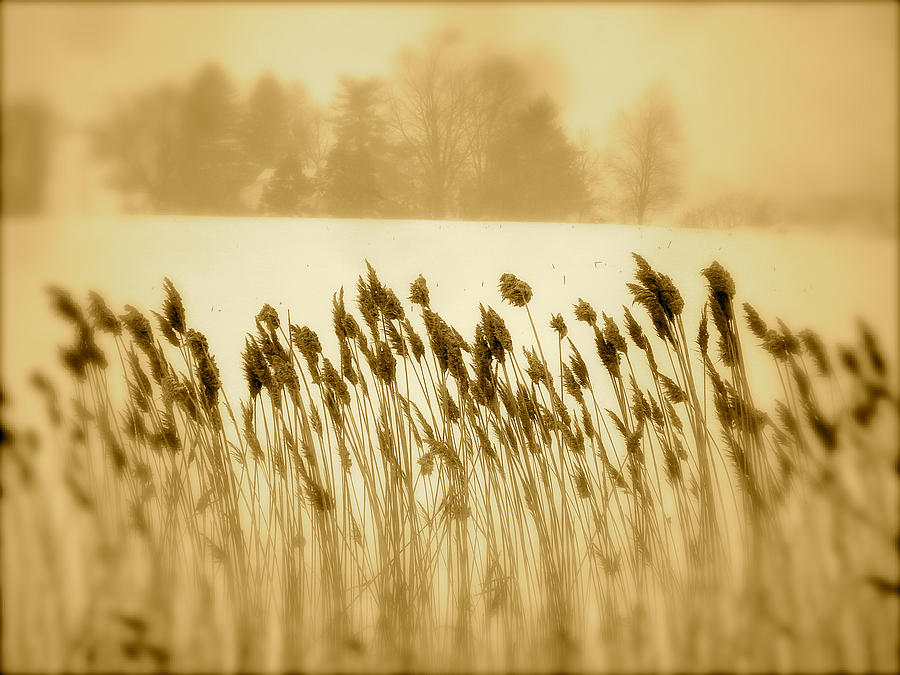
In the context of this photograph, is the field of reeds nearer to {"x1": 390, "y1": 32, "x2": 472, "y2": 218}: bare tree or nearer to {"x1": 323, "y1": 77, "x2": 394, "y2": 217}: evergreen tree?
{"x1": 323, "y1": 77, "x2": 394, "y2": 217}: evergreen tree

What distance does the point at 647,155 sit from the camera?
1.90 metres

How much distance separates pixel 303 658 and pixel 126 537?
726 millimetres

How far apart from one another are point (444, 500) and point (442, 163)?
1169mm

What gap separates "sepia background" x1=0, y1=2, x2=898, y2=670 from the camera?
71.4 inches

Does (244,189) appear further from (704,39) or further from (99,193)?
(704,39)

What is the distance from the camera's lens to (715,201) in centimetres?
191

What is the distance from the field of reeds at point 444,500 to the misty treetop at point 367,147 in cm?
32

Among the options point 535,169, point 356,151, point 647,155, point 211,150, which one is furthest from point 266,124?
point 647,155

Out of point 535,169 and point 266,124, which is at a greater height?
point 266,124

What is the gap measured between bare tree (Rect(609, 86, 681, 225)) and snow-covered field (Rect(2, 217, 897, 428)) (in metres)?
0.12

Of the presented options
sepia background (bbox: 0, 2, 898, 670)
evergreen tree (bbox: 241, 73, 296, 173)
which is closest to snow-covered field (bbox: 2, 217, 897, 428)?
sepia background (bbox: 0, 2, 898, 670)

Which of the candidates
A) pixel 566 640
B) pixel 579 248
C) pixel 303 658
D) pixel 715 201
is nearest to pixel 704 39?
pixel 715 201

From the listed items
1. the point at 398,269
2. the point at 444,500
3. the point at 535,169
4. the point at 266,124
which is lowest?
the point at 444,500

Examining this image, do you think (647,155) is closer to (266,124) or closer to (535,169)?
(535,169)
